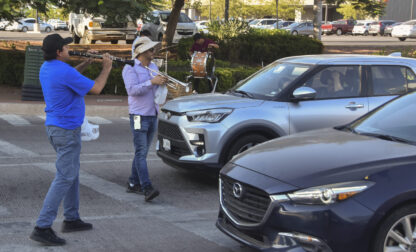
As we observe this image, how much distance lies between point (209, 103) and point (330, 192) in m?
3.73

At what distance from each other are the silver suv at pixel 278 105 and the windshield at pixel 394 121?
1759 millimetres

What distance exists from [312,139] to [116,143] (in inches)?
256

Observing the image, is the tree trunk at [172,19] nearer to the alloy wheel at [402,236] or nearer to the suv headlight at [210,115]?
the suv headlight at [210,115]

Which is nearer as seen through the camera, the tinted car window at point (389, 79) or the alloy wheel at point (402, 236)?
the alloy wheel at point (402, 236)

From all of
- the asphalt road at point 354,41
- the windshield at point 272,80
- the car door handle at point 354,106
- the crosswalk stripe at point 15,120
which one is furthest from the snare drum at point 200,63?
the asphalt road at point 354,41

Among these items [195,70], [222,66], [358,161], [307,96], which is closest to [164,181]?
[307,96]

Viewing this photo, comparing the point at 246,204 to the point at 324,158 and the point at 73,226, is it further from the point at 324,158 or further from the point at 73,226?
the point at 73,226

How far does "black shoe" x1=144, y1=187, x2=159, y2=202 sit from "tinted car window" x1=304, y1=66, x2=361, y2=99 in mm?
2472

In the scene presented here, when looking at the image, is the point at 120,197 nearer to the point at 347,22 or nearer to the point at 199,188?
the point at 199,188

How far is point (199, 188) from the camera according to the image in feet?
27.3

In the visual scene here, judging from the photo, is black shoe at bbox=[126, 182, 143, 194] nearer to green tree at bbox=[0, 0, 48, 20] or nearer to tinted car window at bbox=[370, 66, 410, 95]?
tinted car window at bbox=[370, 66, 410, 95]

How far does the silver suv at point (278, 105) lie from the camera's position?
311 inches

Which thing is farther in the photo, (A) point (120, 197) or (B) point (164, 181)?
(B) point (164, 181)

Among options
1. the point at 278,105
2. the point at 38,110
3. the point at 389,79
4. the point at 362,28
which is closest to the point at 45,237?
the point at 278,105
